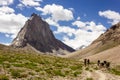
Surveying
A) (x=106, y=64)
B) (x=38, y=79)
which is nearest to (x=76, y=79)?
(x=38, y=79)

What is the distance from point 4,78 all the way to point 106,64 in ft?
138

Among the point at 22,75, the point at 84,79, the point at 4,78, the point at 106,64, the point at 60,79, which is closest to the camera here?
the point at 4,78

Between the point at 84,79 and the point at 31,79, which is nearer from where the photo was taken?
the point at 31,79

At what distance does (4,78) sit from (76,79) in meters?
9.91

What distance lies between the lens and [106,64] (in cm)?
6303

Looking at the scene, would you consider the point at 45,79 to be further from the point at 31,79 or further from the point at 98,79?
the point at 98,79

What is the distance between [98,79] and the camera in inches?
1312

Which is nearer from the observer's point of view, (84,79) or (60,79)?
(60,79)

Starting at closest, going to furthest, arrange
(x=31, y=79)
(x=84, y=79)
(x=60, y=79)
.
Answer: (x=31, y=79), (x=60, y=79), (x=84, y=79)

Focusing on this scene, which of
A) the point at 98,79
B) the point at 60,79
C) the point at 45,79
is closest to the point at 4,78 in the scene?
the point at 45,79

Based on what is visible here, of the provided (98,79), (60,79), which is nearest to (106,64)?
(98,79)

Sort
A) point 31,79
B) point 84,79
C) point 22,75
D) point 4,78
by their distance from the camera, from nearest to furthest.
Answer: point 4,78 < point 31,79 < point 22,75 < point 84,79

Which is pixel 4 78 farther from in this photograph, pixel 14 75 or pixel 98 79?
pixel 98 79

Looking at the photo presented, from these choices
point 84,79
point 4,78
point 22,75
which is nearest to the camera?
point 4,78
